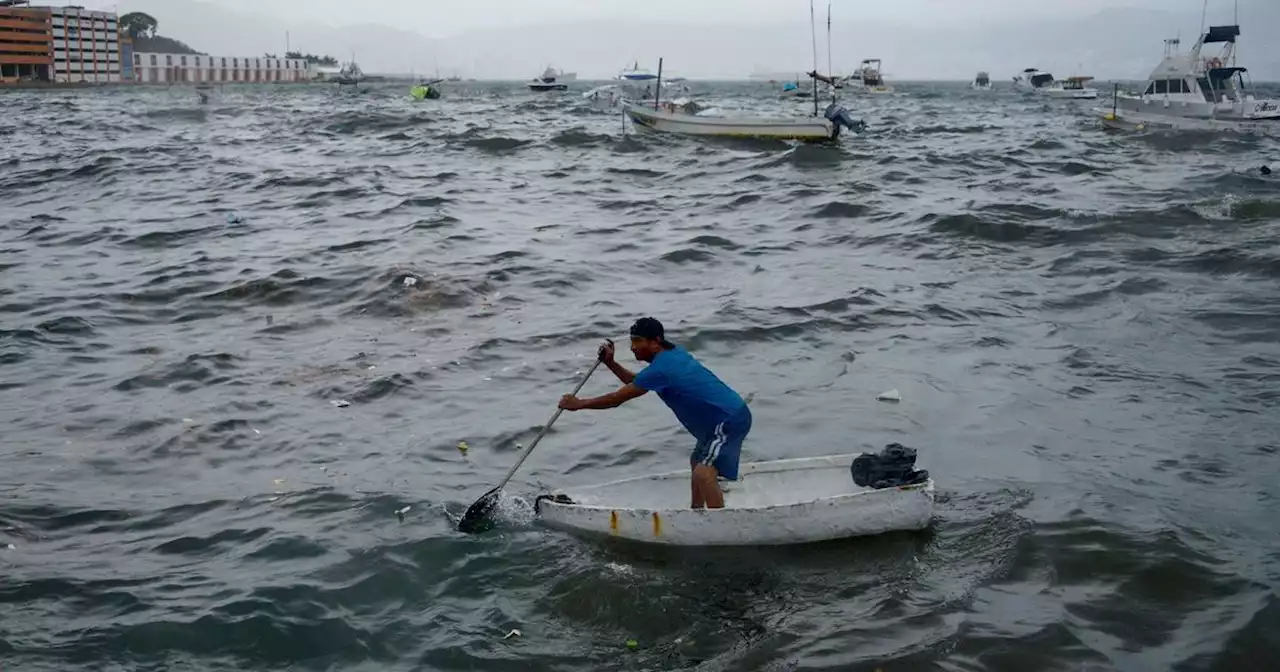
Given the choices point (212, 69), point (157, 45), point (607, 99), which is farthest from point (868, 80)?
point (157, 45)

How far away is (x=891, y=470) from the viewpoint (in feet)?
25.0

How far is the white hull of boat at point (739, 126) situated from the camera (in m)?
35.7

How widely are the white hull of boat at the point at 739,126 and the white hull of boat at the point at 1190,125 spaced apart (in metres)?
16.3

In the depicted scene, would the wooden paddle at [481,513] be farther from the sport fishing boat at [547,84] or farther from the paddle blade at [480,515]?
the sport fishing boat at [547,84]

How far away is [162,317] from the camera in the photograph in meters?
14.2

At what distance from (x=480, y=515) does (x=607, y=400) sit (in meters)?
1.35

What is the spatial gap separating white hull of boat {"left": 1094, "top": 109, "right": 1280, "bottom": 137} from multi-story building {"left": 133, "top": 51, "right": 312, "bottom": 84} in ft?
Answer: 416

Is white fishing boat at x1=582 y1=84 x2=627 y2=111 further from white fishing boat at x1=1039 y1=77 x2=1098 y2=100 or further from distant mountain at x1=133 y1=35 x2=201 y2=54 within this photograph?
distant mountain at x1=133 y1=35 x2=201 y2=54

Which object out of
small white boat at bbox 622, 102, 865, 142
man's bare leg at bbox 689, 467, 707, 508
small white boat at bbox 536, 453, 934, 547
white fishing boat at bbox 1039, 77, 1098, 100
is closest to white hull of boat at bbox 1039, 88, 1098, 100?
white fishing boat at bbox 1039, 77, 1098, 100

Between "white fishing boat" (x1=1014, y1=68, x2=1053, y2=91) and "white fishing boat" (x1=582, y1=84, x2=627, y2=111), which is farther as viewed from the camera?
"white fishing boat" (x1=1014, y1=68, x2=1053, y2=91)

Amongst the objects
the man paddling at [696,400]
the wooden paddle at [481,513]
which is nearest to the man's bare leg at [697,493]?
the man paddling at [696,400]

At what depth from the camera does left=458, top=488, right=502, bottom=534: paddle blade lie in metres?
7.98

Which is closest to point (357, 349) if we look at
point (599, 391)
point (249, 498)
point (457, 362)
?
point (457, 362)

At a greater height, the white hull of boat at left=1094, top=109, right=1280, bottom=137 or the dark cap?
the white hull of boat at left=1094, top=109, right=1280, bottom=137
